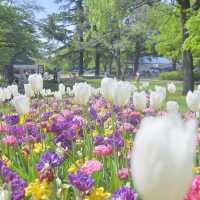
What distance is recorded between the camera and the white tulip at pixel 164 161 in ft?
2.65

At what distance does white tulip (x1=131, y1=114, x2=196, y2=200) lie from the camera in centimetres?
81

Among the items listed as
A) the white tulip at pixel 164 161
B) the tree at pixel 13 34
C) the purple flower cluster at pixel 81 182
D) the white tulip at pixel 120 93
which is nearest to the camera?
the white tulip at pixel 164 161

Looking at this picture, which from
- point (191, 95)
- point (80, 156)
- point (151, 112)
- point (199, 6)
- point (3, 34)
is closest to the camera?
point (191, 95)

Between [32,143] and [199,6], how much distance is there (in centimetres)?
1832

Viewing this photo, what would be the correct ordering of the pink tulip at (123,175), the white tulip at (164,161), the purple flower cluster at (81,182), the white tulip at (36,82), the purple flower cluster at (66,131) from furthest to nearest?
1. the white tulip at (36,82)
2. the purple flower cluster at (66,131)
3. the pink tulip at (123,175)
4. the purple flower cluster at (81,182)
5. the white tulip at (164,161)

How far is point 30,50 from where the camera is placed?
3155cm

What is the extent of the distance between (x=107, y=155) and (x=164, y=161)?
9.46 ft

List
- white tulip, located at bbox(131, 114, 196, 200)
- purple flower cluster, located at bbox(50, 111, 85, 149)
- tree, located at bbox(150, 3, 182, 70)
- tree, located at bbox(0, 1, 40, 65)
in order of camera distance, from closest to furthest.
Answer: white tulip, located at bbox(131, 114, 196, 200) < purple flower cluster, located at bbox(50, 111, 85, 149) < tree, located at bbox(150, 3, 182, 70) < tree, located at bbox(0, 1, 40, 65)

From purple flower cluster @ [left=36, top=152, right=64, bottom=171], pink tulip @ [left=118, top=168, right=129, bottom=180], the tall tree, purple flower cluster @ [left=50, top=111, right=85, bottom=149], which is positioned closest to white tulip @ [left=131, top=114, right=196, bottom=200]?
purple flower cluster @ [left=36, top=152, right=64, bottom=171]

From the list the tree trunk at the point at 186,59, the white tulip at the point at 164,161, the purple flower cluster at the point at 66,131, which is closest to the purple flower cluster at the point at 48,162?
the purple flower cluster at the point at 66,131

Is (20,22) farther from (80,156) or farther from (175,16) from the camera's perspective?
(80,156)

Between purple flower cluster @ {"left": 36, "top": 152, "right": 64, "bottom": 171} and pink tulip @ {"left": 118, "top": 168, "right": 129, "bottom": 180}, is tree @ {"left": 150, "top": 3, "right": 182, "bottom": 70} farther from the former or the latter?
purple flower cluster @ {"left": 36, "top": 152, "right": 64, "bottom": 171}

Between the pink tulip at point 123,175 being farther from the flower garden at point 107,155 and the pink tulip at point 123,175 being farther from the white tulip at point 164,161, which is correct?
the white tulip at point 164,161

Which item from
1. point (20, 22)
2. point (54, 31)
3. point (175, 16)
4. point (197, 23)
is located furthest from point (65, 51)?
point (197, 23)
